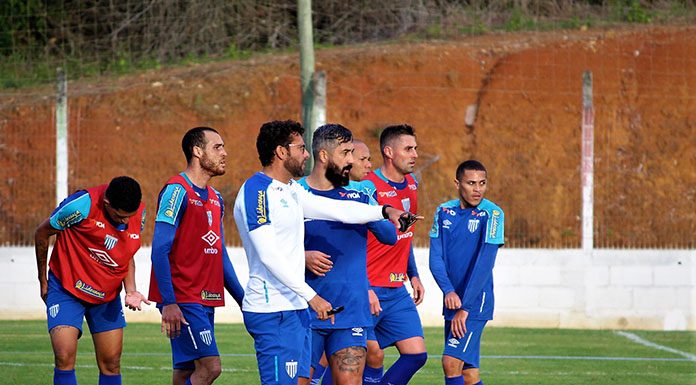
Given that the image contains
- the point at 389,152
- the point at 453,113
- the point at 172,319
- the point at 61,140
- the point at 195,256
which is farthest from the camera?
the point at 453,113

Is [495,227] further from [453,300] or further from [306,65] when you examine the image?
[306,65]

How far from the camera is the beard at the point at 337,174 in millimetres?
7543

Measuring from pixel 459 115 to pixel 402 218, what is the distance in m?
17.9

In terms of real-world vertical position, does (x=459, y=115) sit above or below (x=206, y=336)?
above

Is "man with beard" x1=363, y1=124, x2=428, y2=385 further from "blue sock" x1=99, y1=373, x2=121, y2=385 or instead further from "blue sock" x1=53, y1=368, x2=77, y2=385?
"blue sock" x1=53, y1=368, x2=77, y2=385

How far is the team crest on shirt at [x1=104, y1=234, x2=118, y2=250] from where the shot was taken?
8500mm

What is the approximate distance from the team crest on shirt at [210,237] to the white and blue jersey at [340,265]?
1006mm

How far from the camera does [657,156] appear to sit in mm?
24312

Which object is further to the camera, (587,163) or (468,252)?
(587,163)

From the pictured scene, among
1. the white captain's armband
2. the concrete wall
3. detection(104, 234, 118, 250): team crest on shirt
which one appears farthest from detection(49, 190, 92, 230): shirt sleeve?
the concrete wall

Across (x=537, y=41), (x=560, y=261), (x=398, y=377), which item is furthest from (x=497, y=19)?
(x=398, y=377)

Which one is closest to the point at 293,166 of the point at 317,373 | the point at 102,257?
the point at 317,373

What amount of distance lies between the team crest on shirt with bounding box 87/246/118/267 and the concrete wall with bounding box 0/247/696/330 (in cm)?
863

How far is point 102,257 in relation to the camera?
8555 mm
